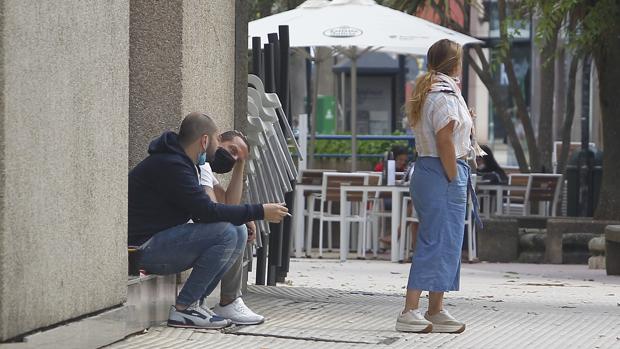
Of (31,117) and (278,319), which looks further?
(278,319)

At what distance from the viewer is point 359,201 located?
16.6 metres

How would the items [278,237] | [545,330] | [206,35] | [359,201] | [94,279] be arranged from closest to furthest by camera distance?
[94,279] < [545,330] < [206,35] < [278,237] < [359,201]

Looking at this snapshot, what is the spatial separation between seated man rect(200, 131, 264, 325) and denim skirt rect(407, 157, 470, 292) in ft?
2.99

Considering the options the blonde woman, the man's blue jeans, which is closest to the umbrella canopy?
the blonde woman

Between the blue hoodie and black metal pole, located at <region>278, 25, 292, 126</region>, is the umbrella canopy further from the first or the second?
the blue hoodie

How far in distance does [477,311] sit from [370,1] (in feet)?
30.8

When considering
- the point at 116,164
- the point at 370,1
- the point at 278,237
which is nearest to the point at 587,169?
the point at 370,1

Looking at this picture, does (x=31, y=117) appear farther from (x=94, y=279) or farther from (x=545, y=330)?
(x=545, y=330)

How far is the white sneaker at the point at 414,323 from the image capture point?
25.9 ft

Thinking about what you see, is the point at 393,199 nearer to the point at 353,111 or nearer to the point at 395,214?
the point at 395,214

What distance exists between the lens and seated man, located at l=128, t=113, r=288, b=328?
7449mm

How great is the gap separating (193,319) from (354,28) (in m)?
9.46

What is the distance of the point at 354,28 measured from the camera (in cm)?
1681

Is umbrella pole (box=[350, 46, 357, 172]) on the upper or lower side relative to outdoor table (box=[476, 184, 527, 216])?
upper
